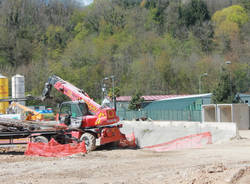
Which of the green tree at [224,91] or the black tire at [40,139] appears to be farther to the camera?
the green tree at [224,91]

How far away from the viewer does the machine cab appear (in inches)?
819

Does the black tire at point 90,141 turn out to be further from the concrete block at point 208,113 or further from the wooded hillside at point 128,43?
the wooded hillside at point 128,43

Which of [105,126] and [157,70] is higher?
[157,70]

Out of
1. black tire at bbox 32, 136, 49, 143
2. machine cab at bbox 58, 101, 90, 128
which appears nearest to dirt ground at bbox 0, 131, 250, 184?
black tire at bbox 32, 136, 49, 143

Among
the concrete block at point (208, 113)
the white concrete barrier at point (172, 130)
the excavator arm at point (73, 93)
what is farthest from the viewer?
the concrete block at point (208, 113)

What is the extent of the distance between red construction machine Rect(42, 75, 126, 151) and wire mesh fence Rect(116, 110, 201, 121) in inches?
611

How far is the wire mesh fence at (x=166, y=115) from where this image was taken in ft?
116

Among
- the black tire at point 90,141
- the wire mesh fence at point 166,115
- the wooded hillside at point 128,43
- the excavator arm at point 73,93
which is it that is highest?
the wooded hillside at point 128,43

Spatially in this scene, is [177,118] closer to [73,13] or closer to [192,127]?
[192,127]

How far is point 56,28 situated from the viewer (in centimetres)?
12231

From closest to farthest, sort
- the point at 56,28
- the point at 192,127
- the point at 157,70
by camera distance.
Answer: the point at 192,127 < the point at 157,70 < the point at 56,28

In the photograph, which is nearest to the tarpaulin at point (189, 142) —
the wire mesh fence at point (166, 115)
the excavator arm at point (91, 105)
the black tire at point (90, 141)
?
the excavator arm at point (91, 105)

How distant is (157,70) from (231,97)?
134 feet

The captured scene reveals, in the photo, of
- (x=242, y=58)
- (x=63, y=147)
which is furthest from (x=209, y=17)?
(x=63, y=147)
